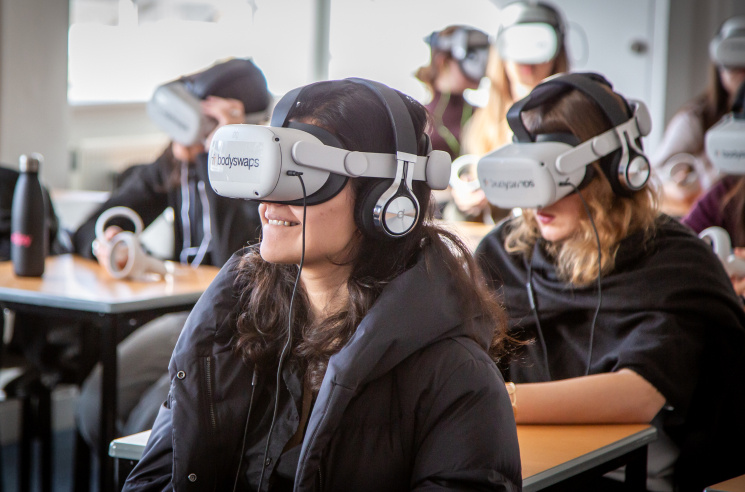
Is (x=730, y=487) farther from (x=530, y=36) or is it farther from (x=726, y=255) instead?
(x=530, y=36)

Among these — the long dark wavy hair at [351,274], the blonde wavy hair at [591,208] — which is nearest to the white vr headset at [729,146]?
the blonde wavy hair at [591,208]

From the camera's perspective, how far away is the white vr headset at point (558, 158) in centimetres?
163

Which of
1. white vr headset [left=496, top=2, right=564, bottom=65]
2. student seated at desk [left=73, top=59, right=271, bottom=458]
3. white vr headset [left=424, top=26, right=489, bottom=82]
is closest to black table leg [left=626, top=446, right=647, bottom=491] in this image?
student seated at desk [left=73, top=59, right=271, bottom=458]

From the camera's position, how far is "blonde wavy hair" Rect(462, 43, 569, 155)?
3.28m

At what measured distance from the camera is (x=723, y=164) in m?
2.00

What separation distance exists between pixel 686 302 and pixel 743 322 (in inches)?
5.5

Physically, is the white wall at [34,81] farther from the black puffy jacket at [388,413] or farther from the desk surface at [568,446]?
the desk surface at [568,446]

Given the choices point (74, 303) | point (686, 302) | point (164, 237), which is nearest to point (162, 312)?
→ point (74, 303)

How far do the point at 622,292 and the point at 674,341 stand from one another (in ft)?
0.44

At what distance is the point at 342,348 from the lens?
113 cm

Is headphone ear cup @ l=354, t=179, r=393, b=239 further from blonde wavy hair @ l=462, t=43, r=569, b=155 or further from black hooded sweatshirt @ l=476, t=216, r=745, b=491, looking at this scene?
blonde wavy hair @ l=462, t=43, r=569, b=155

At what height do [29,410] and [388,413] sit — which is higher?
[388,413]

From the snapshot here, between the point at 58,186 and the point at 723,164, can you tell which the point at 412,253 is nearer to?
the point at 723,164

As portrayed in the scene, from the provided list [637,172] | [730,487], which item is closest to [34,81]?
[637,172]
